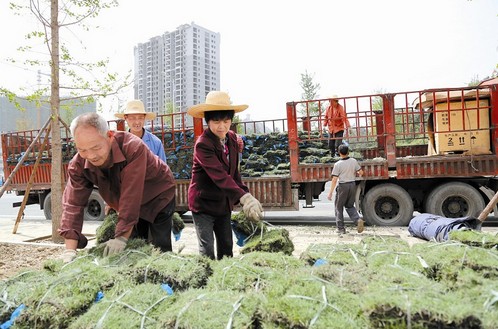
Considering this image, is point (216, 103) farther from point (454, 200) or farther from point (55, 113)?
point (454, 200)

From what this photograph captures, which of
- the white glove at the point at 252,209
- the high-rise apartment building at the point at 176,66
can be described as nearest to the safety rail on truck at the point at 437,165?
the white glove at the point at 252,209

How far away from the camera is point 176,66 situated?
54.4 metres

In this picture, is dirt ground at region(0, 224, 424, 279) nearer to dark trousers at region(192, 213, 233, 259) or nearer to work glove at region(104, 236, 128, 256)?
dark trousers at region(192, 213, 233, 259)

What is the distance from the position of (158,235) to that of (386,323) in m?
2.04

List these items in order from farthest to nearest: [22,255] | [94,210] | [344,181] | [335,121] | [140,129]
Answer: [94,210] < [335,121] < [344,181] < [22,255] < [140,129]

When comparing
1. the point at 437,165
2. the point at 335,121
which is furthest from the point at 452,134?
the point at 335,121

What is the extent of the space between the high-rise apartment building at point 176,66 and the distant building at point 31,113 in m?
18.3

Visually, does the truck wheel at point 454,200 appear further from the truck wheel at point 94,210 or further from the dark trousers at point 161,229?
the truck wheel at point 94,210

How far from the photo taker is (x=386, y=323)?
4.57ft

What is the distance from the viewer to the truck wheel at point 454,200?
285 inches

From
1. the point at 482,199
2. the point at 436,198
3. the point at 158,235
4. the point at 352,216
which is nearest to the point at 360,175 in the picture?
the point at 352,216

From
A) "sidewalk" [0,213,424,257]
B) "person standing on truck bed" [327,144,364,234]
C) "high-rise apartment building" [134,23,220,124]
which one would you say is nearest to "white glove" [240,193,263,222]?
"sidewalk" [0,213,424,257]

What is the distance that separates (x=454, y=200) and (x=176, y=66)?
51541 millimetres

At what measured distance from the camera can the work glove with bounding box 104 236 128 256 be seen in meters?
2.46
